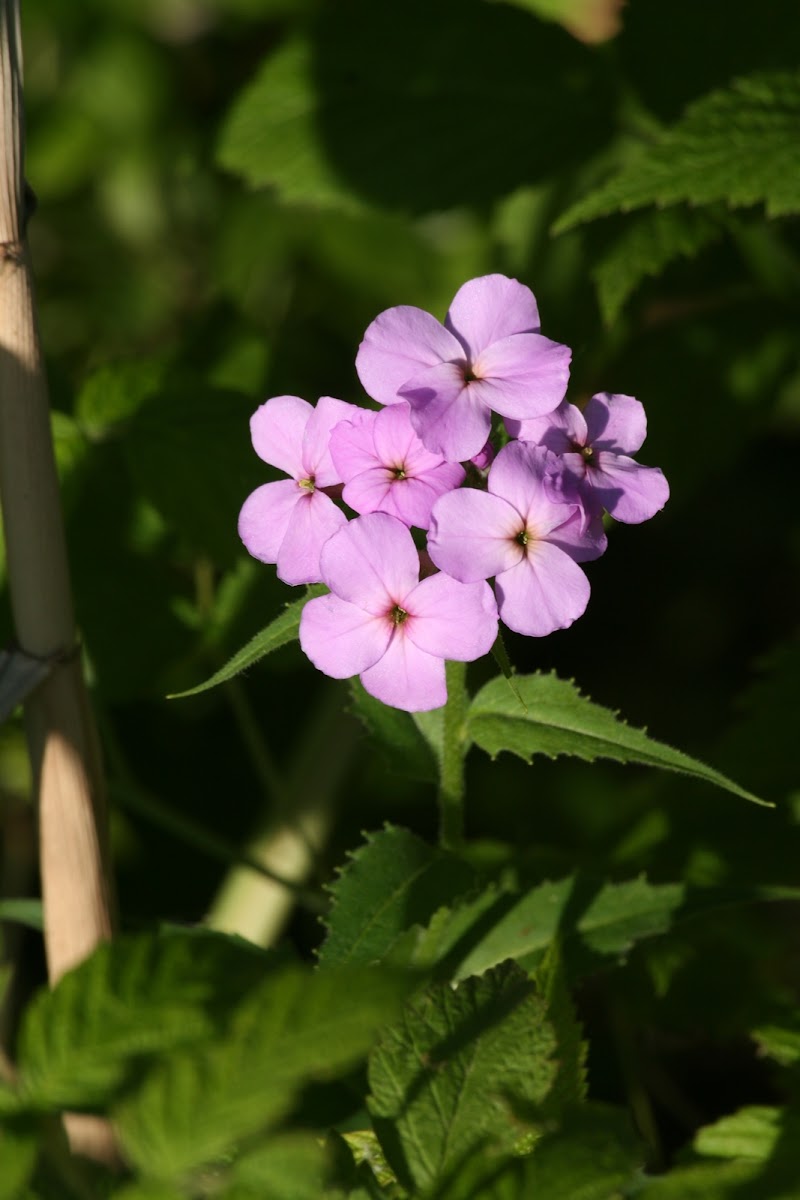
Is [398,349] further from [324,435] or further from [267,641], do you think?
[267,641]

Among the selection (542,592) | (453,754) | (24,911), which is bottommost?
(24,911)

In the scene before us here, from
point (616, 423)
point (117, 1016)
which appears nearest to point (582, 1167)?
point (117, 1016)

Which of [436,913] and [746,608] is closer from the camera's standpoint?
[436,913]

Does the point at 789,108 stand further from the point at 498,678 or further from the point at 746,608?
the point at 746,608

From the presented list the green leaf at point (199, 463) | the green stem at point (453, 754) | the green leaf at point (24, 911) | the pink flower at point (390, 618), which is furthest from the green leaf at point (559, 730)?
the green leaf at point (24, 911)

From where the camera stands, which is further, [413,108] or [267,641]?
[413,108]

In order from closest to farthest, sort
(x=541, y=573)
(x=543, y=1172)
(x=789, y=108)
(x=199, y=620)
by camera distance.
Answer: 1. (x=543, y=1172)
2. (x=541, y=573)
3. (x=789, y=108)
4. (x=199, y=620)

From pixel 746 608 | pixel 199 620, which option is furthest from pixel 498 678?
pixel 746 608
